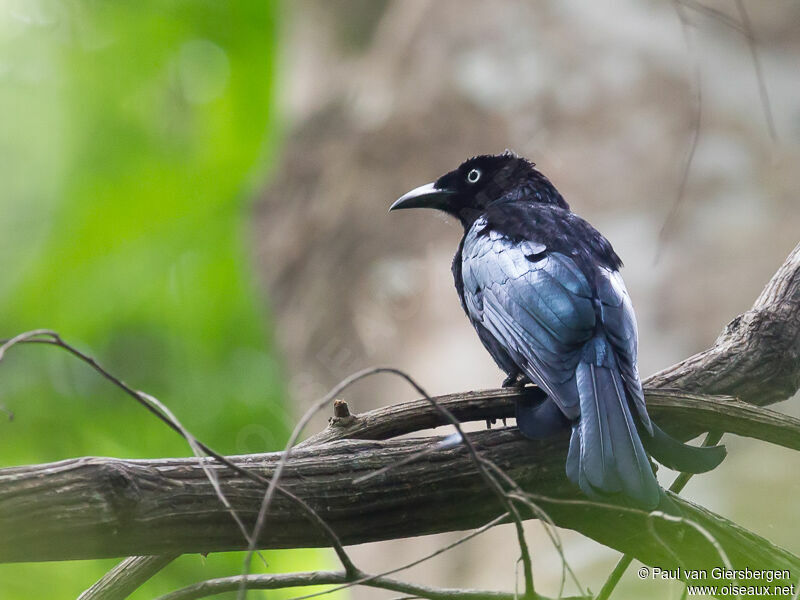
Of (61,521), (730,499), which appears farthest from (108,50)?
(61,521)

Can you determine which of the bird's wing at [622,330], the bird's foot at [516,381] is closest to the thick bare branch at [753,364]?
the bird's wing at [622,330]

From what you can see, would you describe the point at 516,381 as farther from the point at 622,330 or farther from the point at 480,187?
the point at 480,187

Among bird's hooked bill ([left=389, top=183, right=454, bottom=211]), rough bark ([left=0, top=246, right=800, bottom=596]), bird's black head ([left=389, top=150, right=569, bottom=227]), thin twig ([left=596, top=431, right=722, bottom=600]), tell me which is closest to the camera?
rough bark ([left=0, top=246, right=800, bottom=596])

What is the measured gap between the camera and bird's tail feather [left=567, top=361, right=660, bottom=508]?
2.77 meters

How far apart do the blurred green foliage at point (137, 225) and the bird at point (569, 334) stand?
10.4ft

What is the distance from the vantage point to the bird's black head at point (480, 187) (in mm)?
4969

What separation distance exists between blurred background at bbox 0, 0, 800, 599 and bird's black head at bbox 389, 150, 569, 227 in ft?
4.15

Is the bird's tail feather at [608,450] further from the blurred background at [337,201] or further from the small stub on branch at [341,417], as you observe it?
the blurred background at [337,201]

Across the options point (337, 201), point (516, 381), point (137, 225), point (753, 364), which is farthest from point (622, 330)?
point (137, 225)

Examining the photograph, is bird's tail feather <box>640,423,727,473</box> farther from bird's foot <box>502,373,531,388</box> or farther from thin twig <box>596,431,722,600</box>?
bird's foot <box>502,373,531,388</box>

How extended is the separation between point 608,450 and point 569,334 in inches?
25.7

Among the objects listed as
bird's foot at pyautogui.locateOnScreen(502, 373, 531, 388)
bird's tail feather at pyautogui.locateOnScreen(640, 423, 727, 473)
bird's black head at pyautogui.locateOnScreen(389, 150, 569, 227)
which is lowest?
bird's tail feather at pyautogui.locateOnScreen(640, 423, 727, 473)

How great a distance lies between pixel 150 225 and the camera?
31.8 ft

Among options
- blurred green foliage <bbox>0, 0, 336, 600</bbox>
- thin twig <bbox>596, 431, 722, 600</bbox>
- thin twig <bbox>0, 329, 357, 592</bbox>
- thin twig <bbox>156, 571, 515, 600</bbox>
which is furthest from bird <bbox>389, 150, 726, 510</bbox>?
blurred green foliage <bbox>0, 0, 336, 600</bbox>
